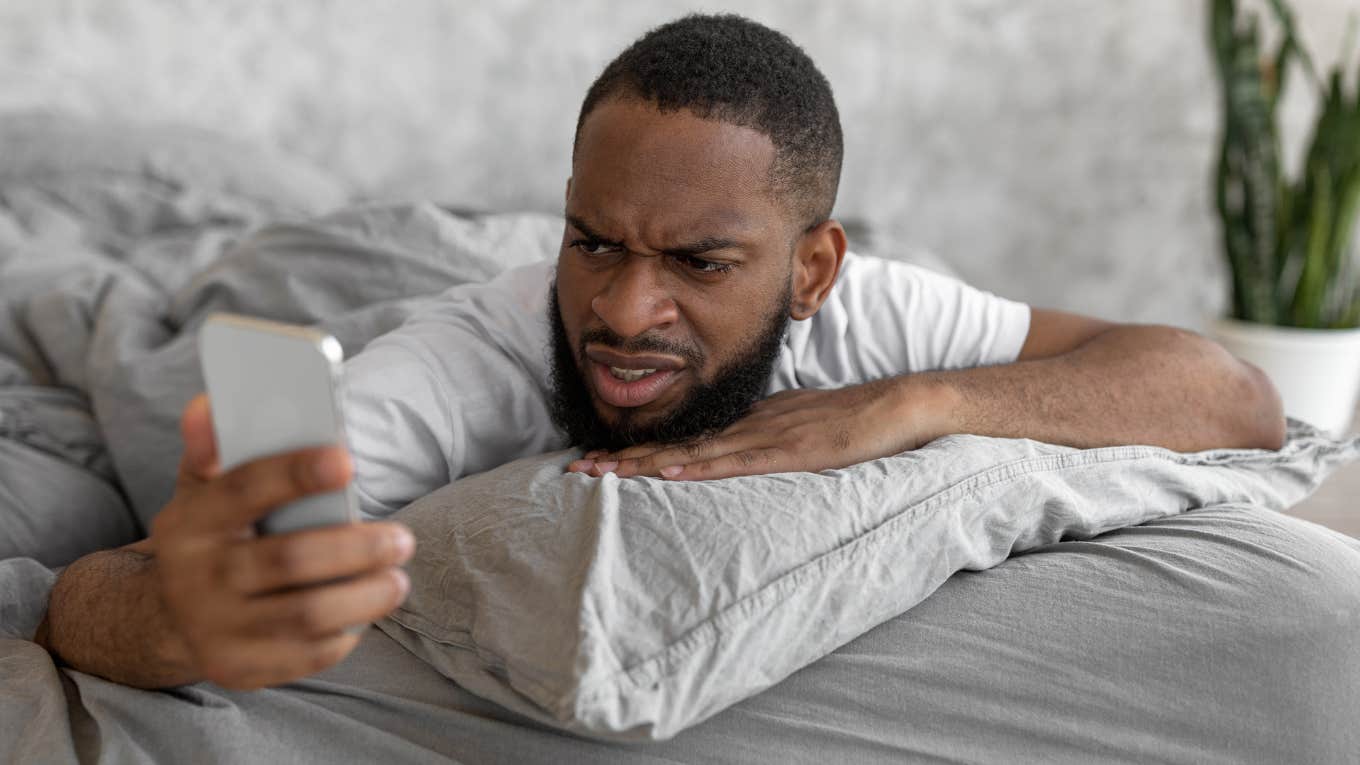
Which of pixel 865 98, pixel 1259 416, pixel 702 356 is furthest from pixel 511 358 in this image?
pixel 865 98

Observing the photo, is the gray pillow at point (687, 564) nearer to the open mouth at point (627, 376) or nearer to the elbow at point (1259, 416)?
the open mouth at point (627, 376)

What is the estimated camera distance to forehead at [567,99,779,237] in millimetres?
1042

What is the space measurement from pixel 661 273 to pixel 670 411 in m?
0.14

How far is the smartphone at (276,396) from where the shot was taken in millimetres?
556

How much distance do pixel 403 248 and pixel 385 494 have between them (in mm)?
681

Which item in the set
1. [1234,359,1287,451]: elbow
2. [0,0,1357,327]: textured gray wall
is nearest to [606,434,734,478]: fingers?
[1234,359,1287,451]: elbow

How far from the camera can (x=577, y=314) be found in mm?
1103

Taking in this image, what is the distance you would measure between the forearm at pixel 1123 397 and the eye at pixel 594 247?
1.04 feet

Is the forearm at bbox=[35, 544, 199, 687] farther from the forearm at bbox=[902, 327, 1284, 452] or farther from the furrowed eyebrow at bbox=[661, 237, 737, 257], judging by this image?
the forearm at bbox=[902, 327, 1284, 452]

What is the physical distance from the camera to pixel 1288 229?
2.64 m

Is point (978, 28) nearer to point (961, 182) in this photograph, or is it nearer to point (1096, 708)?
point (961, 182)

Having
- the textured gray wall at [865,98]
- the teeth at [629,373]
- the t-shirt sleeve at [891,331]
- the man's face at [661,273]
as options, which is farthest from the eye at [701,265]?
the textured gray wall at [865,98]

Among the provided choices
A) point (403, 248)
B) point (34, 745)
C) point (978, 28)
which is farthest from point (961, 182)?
point (34, 745)

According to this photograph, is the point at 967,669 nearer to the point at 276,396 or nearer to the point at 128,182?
the point at 276,396
